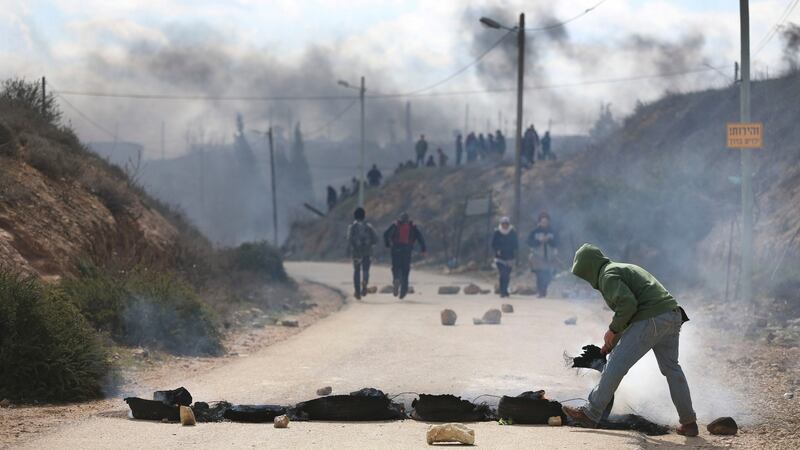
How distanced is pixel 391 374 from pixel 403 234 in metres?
12.4

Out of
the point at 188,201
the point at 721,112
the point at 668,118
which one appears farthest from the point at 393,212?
the point at 188,201

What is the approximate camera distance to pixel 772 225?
2308cm

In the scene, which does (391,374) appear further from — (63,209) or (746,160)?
(746,160)

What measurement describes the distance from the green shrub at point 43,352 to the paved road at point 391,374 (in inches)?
34.8

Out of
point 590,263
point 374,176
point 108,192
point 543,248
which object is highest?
point 374,176

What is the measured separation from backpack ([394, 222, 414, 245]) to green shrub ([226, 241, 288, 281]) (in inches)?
221

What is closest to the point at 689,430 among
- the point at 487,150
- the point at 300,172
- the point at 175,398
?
the point at 175,398

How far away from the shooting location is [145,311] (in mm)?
13375

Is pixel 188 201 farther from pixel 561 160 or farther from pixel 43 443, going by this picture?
pixel 43 443

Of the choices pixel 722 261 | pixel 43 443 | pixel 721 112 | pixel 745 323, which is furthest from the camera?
pixel 721 112

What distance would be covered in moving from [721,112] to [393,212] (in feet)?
86.2

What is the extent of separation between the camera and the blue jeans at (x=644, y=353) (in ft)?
24.7

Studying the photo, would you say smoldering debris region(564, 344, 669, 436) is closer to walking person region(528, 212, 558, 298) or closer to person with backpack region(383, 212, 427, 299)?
person with backpack region(383, 212, 427, 299)

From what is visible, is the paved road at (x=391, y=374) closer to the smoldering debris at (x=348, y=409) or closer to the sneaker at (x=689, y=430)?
the smoldering debris at (x=348, y=409)
